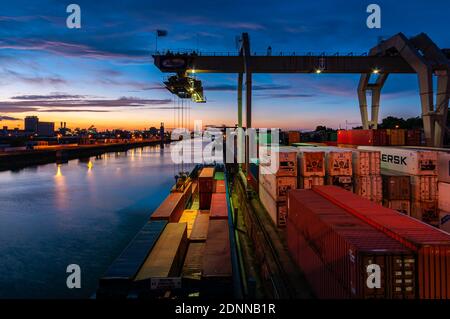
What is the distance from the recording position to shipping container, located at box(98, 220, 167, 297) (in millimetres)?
9594

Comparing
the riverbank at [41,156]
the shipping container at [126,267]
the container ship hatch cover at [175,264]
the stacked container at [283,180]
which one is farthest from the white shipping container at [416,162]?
the riverbank at [41,156]

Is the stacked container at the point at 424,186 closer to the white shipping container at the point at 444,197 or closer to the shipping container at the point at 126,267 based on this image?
the white shipping container at the point at 444,197

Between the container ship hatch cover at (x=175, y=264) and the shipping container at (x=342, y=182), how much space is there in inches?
226

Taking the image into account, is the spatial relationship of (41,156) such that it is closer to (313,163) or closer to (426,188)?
(313,163)

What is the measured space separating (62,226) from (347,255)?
2927cm

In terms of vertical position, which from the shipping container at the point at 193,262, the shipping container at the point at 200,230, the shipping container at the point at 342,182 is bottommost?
the shipping container at the point at 193,262

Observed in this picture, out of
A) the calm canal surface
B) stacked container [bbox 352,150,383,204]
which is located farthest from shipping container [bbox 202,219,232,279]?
the calm canal surface

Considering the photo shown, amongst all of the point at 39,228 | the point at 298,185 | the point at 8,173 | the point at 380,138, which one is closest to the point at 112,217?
the point at 39,228

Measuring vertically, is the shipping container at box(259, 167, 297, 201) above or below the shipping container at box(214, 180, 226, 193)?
above

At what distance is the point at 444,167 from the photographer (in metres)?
15.2

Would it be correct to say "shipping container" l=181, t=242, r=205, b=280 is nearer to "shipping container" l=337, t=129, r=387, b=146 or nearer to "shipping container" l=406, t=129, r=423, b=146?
"shipping container" l=337, t=129, r=387, b=146

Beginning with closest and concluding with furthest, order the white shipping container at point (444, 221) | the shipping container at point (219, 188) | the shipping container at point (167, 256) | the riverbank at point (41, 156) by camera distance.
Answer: the shipping container at point (167, 256), the white shipping container at point (444, 221), the shipping container at point (219, 188), the riverbank at point (41, 156)

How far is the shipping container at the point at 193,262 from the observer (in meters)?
13.6

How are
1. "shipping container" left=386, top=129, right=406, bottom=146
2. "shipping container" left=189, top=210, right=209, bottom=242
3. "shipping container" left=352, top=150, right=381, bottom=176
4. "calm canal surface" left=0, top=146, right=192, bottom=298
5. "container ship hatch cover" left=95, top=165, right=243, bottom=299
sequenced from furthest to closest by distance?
1. "shipping container" left=386, top=129, right=406, bottom=146
2. "calm canal surface" left=0, top=146, right=192, bottom=298
3. "shipping container" left=189, top=210, right=209, bottom=242
4. "shipping container" left=352, top=150, right=381, bottom=176
5. "container ship hatch cover" left=95, top=165, right=243, bottom=299
